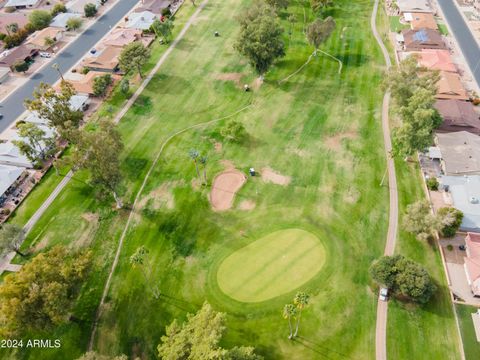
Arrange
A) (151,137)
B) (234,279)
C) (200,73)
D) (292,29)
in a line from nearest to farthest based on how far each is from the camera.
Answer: (234,279)
(151,137)
(200,73)
(292,29)

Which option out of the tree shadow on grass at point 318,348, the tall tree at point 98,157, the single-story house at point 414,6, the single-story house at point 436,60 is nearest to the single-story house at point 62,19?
the tall tree at point 98,157

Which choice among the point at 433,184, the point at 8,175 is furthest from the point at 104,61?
the point at 433,184

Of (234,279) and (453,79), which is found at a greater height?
(453,79)

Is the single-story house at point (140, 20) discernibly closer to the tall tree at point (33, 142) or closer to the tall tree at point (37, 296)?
the tall tree at point (33, 142)

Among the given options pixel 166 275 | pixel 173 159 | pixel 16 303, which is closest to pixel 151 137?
pixel 173 159

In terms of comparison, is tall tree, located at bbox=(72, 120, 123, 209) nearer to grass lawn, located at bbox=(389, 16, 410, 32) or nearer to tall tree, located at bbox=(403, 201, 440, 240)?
tall tree, located at bbox=(403, 201, 440, 240)

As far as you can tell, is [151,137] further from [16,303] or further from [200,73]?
[16,303]
